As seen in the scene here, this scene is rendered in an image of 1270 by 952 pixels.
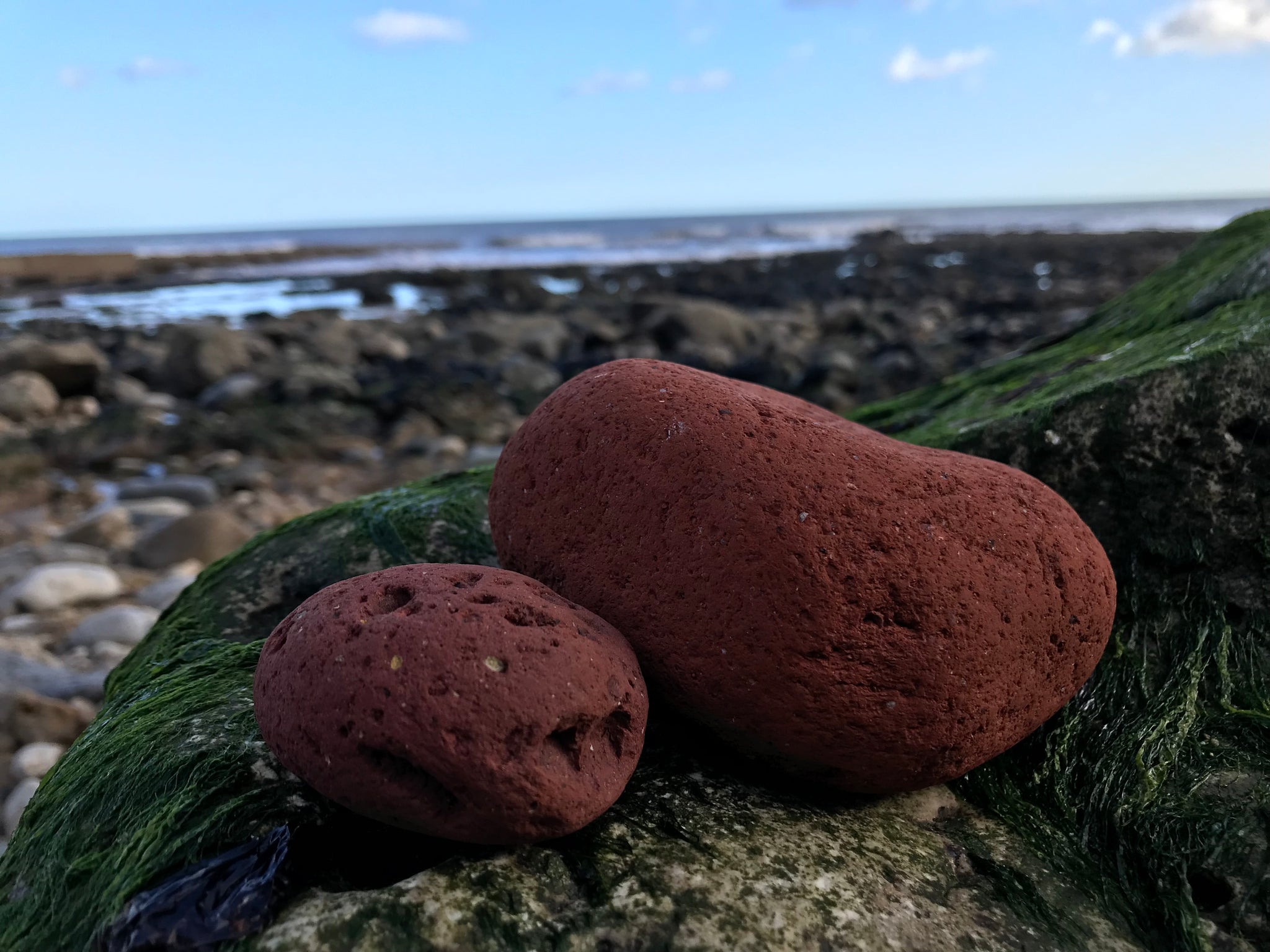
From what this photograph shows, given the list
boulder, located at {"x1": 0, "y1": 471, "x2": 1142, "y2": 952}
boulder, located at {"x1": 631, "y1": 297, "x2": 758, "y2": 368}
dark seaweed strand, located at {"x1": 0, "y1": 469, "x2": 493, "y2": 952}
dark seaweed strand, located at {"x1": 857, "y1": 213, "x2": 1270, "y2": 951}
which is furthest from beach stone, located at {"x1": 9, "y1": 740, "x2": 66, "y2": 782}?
boulder, located at {"x1": 631, "y1": 297, "x2": 758, "y2": 368}

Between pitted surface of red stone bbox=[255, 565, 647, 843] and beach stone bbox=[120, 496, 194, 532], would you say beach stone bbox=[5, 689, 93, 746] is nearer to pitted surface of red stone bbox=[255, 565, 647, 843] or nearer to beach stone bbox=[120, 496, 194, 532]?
beach stone bbox=[120, 496, 194, 532]

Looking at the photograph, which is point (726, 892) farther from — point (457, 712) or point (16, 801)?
point (16, 801)

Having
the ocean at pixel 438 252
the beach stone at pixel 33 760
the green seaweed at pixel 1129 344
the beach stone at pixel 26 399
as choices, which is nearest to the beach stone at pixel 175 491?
the beach stone at pixel 26 399

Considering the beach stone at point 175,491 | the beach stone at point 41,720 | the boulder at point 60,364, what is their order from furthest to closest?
1. the boulder at point 60,364
2. the beach stone at point 175,491
3. the beach stone at point 41,720

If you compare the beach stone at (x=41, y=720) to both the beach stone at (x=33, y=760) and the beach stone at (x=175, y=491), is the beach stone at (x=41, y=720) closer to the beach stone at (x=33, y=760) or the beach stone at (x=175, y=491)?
the beach stone at (x=33, y=760)

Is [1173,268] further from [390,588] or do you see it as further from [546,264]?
A: [546,264]

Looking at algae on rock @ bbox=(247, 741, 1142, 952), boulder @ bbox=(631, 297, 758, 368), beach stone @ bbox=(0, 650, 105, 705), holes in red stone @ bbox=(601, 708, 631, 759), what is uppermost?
holes in red stone @ bbox=(601, 708, 631, 759)
